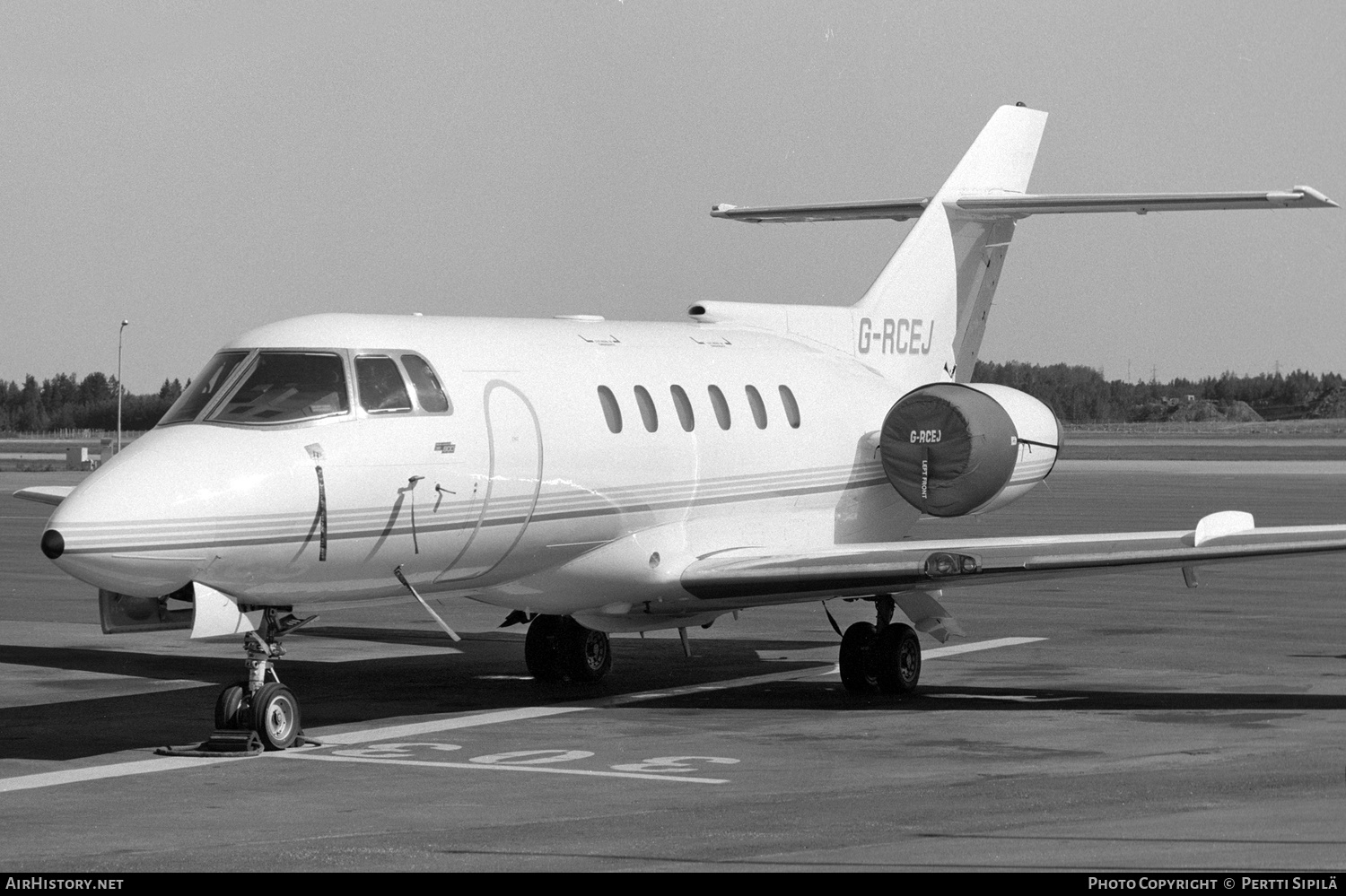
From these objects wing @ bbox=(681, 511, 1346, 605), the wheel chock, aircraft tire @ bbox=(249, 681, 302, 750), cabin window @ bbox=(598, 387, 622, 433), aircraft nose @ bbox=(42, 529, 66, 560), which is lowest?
the wheel chock

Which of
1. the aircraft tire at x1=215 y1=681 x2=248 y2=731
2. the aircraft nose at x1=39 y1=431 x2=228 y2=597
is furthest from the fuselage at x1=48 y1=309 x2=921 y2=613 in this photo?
the aircraft tire at x1=215 y1=681 x2=248 y2=731

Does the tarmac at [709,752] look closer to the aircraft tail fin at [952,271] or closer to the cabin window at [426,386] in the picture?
the cabin window at [426,386]

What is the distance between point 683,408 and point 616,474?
3.80ft

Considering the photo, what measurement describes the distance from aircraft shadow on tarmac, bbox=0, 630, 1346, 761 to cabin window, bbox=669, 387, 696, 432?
7.40 ft

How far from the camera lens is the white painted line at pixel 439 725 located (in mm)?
13758

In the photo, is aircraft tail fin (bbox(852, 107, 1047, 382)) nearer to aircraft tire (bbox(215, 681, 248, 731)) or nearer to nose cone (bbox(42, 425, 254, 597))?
aircraft tire (bbox(215, 681, 248, 731))

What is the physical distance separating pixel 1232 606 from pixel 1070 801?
1413cm

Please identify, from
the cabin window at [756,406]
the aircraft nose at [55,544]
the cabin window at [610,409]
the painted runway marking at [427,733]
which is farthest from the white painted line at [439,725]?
the cabin window at [756,406]

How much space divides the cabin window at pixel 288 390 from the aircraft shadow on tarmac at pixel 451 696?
247 cm

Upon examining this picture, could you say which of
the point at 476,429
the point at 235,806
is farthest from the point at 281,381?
the point at 235,806

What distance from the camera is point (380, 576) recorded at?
1365 cm

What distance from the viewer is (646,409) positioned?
51.8 feet

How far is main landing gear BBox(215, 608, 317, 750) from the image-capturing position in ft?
42.5

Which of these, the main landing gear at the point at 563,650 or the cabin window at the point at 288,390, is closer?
the cabin window at the point at 288,390
